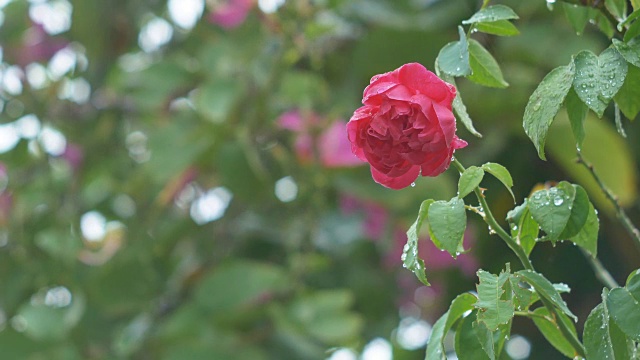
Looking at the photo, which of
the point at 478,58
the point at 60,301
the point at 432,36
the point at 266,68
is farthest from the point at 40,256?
the point at 478,58

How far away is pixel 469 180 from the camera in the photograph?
31 centimetres

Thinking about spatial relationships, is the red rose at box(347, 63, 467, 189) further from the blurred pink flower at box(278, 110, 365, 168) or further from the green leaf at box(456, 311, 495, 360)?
the blurred pink flower at box(278, 110, 365, 168)

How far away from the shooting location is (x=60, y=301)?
3.57 ft

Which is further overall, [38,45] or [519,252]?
[38,45]

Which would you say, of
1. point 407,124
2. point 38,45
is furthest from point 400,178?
point 38,45

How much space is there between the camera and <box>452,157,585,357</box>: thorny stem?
1.05ft

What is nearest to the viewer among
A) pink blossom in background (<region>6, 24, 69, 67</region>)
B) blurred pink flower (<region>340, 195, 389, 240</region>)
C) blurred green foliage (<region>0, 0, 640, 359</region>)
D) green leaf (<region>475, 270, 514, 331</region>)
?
green leaf (<region>475, 270, 514, 331</region>)

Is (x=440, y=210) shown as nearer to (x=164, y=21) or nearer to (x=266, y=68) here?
(x=266, y=68)

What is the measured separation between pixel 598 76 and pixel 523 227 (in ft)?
0.22

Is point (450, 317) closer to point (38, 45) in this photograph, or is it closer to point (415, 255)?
point (415, 255)

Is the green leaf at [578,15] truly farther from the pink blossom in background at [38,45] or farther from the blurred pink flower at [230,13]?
the pink blossom in background at [38,45]

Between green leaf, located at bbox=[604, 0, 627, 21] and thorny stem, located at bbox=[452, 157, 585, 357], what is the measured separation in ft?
0.33

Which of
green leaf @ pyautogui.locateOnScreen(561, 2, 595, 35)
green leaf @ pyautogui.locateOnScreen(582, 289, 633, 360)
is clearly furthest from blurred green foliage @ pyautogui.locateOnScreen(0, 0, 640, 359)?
green leaf @ pyautogui.locateOnScreen(582, 289, 633, 360)

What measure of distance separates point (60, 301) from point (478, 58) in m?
0.85
